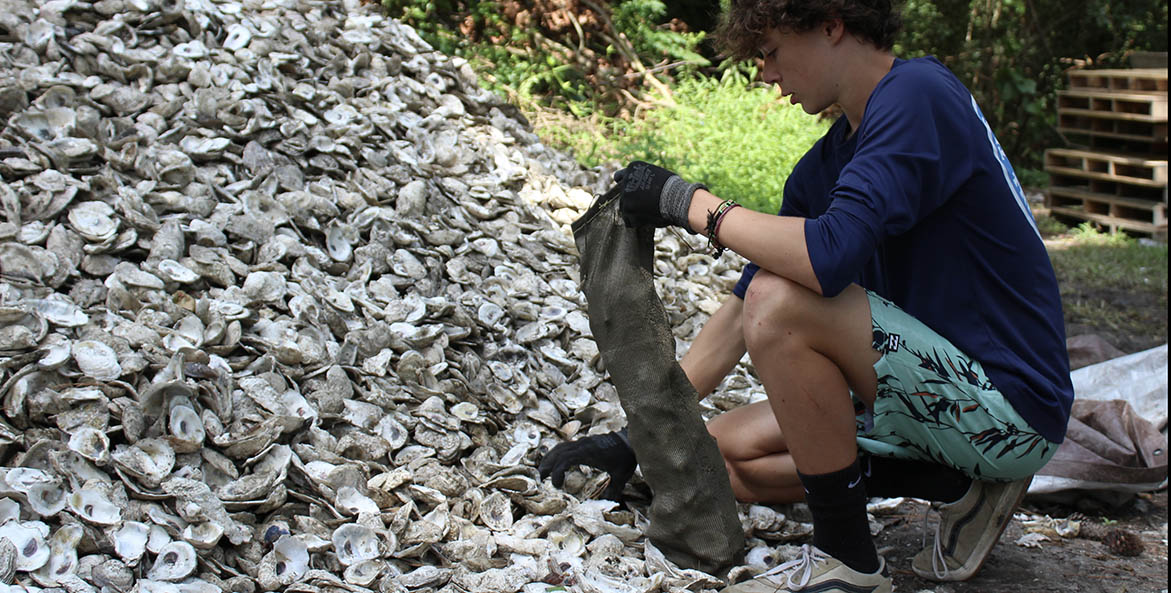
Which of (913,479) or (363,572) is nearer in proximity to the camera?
(363,572)

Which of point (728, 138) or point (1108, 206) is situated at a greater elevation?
point (1108, 206)

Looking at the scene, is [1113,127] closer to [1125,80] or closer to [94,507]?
[1125,80]

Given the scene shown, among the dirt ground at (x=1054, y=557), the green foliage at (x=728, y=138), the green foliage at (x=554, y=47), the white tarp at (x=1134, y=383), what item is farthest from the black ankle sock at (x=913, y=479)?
the green foliage at (x=554, y=47)

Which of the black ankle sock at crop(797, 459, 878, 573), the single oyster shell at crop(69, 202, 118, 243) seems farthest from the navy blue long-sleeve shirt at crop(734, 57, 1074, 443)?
Answer: the single oyster shell at crop(69, 202, 118, 243)

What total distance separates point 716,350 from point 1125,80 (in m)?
4.52

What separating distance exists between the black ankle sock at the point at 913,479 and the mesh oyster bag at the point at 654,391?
31 centimetres

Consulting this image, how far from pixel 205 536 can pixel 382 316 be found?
0.76 meters

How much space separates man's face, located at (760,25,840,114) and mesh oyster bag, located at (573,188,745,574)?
13.6 inches

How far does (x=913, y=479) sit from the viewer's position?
1.86 metres

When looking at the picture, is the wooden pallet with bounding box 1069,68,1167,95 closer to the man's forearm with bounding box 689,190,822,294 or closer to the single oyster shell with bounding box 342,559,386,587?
the man's forearm with bounding box 689,190,822,294

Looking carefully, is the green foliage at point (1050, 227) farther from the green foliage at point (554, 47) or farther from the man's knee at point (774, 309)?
the man's knee at point (774, 309)

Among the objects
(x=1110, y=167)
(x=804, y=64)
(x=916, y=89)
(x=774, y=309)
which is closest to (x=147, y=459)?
(x=774, y=309)

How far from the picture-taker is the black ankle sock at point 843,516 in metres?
1.66

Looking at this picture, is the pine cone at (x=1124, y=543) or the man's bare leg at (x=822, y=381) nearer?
the man's bare leg at (x=822, y=381)
